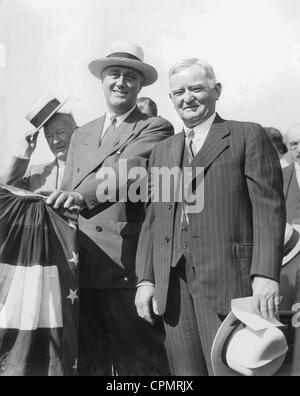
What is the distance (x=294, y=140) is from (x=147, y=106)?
2.70 ft

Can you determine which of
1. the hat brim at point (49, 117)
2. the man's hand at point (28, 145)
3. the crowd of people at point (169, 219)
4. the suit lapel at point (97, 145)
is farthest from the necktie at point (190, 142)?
the man's hand at point (28, 145)

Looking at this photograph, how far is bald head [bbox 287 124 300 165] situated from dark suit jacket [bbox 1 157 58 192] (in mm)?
1298

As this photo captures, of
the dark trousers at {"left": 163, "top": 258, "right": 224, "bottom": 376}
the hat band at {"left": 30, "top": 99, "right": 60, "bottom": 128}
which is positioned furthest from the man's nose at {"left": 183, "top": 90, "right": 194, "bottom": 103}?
the hat band at {"left": 30, "top": 99, "right": 60, "bottom": 128}

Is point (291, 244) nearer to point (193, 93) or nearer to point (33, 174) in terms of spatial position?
point (193, 93)

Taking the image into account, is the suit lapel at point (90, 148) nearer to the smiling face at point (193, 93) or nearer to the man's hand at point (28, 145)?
the man's hand at point (28, 145)

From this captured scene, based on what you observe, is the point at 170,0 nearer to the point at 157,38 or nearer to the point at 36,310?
the point at 157,38

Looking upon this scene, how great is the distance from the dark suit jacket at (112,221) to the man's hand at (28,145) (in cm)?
35

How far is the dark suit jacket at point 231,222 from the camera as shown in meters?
2.88

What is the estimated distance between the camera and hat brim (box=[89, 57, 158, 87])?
3531 millimetres

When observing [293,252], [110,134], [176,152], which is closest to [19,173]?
[110,134]

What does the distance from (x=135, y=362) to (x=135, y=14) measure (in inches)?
74.6

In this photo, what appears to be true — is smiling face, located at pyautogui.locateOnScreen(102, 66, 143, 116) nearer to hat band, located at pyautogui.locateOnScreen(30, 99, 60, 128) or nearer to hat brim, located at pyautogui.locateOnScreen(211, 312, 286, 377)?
hat band, located at pyautogui.locateOnScreen(30, 99, 60, 128)

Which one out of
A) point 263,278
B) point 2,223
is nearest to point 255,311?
point 263,278

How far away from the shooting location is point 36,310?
10.7 feet
